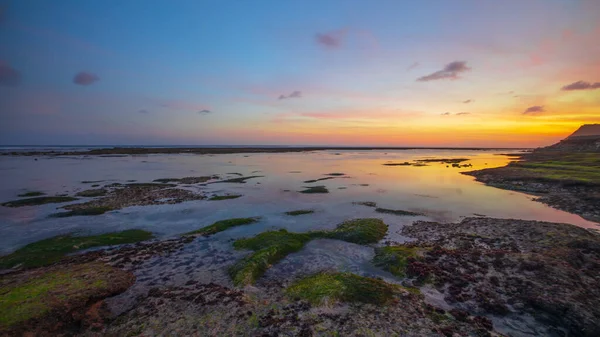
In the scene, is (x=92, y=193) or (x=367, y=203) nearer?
(x=367, y=203)

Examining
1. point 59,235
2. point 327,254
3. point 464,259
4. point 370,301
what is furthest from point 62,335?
point 464,259

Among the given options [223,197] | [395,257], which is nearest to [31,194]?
[223,197]

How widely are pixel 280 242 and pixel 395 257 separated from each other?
7107 millimetres

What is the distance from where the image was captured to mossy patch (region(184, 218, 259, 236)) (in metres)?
20.8

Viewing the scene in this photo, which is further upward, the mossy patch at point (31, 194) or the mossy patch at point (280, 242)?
the mossy patch at point (31, 194)

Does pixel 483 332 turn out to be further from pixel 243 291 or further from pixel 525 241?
pixel 525 241

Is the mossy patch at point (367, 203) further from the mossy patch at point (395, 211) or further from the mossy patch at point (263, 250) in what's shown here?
the mossy patch at point (263, 250)

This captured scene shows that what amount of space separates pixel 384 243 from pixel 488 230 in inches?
336

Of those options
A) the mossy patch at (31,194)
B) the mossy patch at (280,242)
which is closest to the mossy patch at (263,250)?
the mossy patch at (280,242)

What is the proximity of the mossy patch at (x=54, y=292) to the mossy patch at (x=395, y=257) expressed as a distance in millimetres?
12878

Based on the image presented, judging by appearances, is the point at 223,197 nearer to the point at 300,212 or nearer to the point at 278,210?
the point at 278,210

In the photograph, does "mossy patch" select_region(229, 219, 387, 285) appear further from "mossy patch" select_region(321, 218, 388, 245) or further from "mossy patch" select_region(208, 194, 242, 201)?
"mossy patch" select_region(208, 194, 242, 201)

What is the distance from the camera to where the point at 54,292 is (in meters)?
11.3

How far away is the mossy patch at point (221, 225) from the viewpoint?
20766 mm
